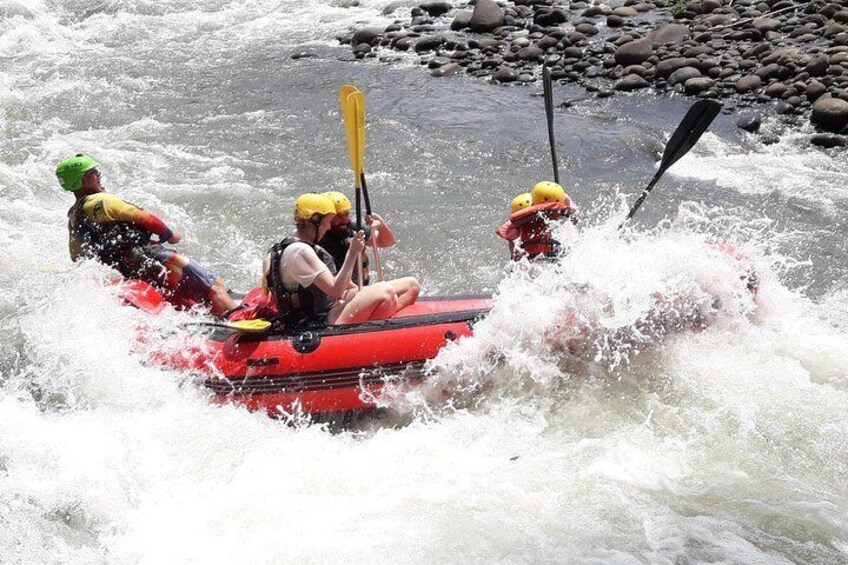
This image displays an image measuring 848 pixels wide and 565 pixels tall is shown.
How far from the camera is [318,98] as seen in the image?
12805 mm

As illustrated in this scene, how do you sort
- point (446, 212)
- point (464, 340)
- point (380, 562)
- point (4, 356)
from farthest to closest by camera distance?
point (446, 212)
point (4, 356)
point (464, 340)
point (380, 562)

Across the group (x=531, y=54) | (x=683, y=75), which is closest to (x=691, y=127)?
(x=683, y=75)

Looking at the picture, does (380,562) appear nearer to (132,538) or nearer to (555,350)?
(132,538)

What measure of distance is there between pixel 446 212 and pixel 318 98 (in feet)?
14.7

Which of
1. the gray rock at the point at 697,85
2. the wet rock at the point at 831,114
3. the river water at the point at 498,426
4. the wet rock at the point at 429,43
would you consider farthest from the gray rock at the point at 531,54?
the river water at the point at 498,426

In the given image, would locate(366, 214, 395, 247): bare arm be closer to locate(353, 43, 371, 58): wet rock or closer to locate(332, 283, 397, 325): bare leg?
locate(332, 283, 397, 325): bare leg

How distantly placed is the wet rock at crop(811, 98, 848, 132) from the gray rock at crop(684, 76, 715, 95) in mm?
1625

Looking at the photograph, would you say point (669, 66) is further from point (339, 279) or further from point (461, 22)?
point (339, 279)

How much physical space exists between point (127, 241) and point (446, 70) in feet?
26.9

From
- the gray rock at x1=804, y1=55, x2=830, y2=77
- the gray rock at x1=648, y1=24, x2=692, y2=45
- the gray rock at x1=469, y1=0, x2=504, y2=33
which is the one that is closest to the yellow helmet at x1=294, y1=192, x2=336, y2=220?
the gray rock at x1=804, y1=55, x2=830, y2=77

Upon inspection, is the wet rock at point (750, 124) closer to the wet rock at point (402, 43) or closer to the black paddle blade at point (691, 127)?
the black paddle blade at point (691, 127)

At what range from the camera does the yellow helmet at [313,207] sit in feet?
17.7

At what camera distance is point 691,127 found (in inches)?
259

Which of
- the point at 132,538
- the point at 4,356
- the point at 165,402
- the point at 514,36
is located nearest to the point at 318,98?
the point at 514,36
